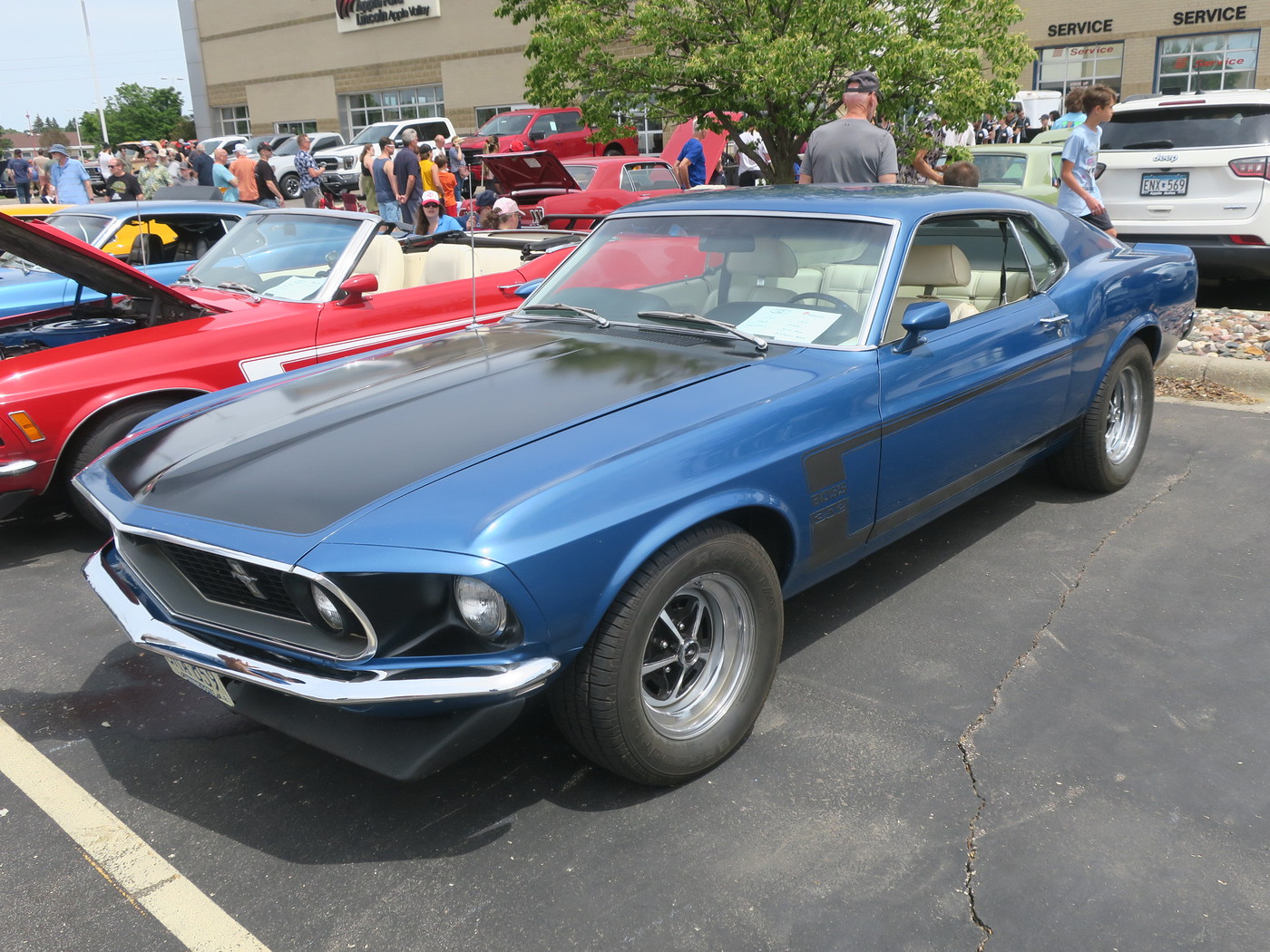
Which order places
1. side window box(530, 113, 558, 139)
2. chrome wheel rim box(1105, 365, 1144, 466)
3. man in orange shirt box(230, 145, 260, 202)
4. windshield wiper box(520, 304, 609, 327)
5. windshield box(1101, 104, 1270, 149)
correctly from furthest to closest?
1. side window box(530, 113, 558, 139)
2. man in orange shirt box(230, 145, 260, 202)
3. windshield box(1101, 104, 1270, 149)
4. chrome wheel rim box(1105, 365, 1144, 466)
5. windshield wiper box(520, 304, 609, 327)

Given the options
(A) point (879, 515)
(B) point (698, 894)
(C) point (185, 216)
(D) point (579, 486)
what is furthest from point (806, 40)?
(B) point (698, 894)

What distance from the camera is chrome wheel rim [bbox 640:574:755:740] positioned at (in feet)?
9.30

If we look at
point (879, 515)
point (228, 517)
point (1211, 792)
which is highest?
point (228, 517)

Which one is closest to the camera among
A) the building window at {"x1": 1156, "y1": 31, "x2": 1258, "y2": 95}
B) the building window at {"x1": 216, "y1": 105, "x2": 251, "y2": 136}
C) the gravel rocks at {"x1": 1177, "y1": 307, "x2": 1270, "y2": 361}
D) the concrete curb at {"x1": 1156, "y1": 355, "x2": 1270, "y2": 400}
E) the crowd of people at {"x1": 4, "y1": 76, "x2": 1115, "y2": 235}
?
the crowd of people at {"x1": 4, "y1": 76, "x2": 1115, "y2": 235}

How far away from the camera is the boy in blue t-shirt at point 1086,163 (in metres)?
7.27

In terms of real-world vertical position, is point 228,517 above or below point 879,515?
above

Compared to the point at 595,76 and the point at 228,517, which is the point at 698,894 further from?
the point at 595,76

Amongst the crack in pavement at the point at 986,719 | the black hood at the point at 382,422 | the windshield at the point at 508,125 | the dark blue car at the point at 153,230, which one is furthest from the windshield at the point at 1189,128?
the windshield at the point at 508,125

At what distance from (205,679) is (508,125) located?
2248 cm

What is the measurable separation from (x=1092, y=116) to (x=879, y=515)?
5.16 meters

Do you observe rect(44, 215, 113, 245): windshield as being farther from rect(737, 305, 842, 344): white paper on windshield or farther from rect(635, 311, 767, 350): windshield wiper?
rect(737, 305, 842, 344): white paper on windshield

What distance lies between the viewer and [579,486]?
8.31 feet

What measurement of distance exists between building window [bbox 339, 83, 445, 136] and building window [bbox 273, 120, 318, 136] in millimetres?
1868

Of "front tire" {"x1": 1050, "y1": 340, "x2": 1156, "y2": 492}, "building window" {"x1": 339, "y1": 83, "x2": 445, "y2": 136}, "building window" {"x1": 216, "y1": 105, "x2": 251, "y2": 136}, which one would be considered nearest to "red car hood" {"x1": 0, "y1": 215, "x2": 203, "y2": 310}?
"front tire" {"x1": 1050, "y1": 340, "x2": 1156, "y2": 492}
